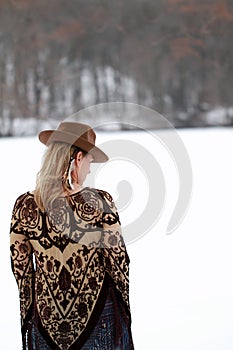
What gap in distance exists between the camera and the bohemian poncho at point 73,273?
142 cm

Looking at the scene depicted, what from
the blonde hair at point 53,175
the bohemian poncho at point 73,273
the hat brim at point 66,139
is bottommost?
the bohemian poncho at point 73,273

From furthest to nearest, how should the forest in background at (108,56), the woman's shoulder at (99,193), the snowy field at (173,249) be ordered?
the forest in background at (108,56)
the snowy field at (173,249)
the woman's shoulder at (99,193)

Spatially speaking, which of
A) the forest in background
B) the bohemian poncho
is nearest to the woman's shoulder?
the bohemian poncho

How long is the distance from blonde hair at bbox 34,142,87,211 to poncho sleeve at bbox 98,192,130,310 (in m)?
0.11

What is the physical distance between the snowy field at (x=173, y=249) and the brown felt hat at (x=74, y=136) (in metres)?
1.04

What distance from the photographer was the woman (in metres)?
1.42

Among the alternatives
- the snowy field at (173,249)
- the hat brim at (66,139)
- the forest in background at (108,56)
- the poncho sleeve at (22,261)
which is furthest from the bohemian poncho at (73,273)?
the forest in background at (108,56)

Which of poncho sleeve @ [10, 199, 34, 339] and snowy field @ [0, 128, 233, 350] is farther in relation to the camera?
snowy field @ [0, 128, 233, 350]

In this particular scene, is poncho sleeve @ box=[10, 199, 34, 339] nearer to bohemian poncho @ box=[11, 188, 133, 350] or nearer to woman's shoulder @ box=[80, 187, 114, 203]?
bohemian poncho @ box=[11, 188, 133, 350]

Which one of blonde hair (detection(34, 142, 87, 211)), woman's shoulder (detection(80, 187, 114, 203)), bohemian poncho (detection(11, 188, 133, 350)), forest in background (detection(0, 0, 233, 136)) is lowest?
bohemian poncho (detection(11, 188, 133, 350))

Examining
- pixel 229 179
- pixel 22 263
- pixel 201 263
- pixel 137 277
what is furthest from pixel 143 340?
pixel 22 263

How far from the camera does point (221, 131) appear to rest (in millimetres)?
3016

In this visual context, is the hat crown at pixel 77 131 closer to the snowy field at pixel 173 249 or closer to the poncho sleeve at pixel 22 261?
the poncho sleeve at pixel 22 261

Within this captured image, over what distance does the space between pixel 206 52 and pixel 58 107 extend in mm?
787
